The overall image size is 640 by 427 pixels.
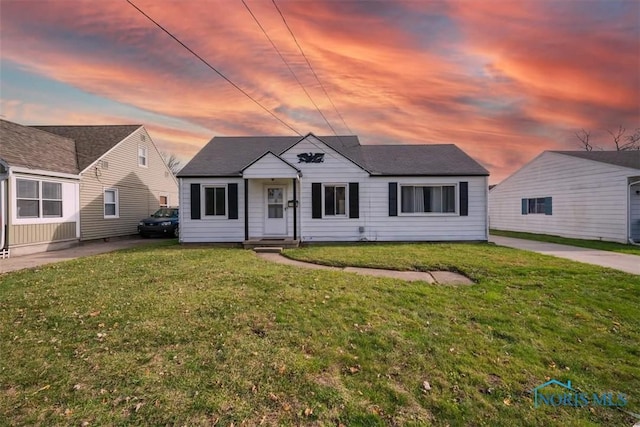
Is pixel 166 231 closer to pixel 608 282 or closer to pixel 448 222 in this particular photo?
pixel 448 222

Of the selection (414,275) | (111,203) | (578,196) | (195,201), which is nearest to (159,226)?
(111,203)

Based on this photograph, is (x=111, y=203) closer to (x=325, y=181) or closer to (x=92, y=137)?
(x=92, y=137)

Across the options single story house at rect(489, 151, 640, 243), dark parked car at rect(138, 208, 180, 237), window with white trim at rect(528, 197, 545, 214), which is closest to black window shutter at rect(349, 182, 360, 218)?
dark parked car at rect(138, 208, 180, 237)

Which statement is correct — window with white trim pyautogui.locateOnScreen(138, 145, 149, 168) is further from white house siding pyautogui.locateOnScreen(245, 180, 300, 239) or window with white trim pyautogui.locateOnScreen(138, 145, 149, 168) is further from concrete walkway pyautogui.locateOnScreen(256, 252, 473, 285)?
concrete walkway pyautogui.locateOnScreen(256, 252, 473, 285)

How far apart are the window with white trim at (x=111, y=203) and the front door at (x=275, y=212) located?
9.30m

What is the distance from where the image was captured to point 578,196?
629 inches

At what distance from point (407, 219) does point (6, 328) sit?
1195cm

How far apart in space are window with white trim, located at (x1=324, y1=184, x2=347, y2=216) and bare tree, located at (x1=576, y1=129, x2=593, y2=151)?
39.5 metres

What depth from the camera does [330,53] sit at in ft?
30.1

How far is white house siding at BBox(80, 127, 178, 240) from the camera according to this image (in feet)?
48.0

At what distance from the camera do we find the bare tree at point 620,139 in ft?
107

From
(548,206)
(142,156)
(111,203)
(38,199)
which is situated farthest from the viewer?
(142,156)

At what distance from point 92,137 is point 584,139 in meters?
49.3

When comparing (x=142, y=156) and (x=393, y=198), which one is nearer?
(x=393, y=198)
